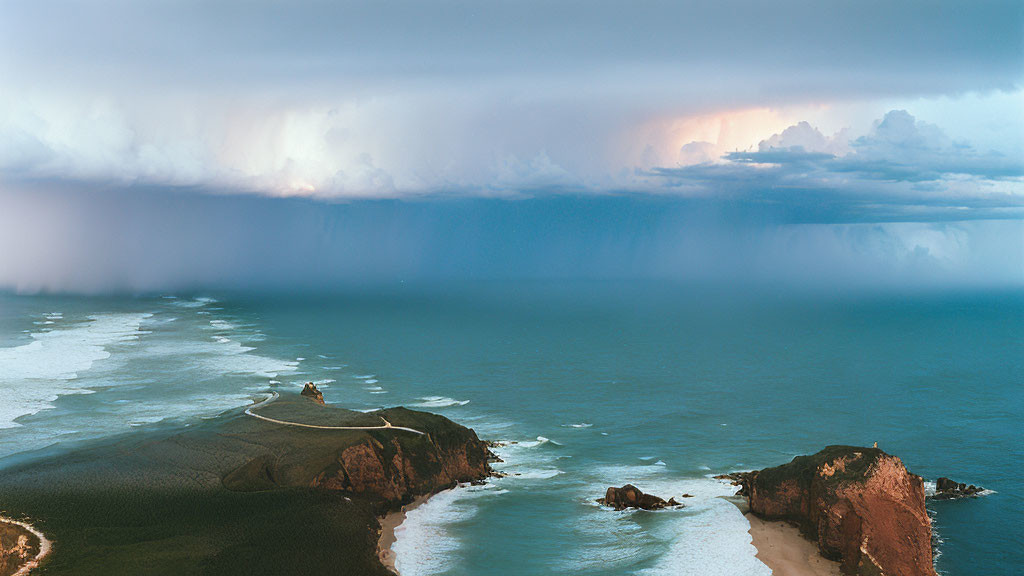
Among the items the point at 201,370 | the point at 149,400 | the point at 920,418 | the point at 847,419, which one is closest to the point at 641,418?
the point at 847,419

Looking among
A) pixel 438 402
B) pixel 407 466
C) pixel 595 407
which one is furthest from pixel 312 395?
pixel 595 407

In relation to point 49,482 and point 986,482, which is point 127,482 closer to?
point 49,482

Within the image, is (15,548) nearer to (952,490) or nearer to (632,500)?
(632,500)

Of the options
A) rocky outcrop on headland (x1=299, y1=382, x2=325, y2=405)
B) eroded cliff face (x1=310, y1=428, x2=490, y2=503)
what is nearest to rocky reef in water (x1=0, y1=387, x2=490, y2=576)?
eroded cliff face (x1=310, y1=428, x2=490, y2=503)

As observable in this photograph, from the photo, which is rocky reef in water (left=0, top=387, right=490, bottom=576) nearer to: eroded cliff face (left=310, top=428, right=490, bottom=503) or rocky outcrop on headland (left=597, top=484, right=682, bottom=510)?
eroded cliff face (left=310, top=428, right=490, bottom=503)

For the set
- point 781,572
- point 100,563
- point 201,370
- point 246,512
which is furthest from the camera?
point 201,370

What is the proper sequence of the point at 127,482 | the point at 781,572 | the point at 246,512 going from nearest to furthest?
the point at 781,572, the point at 246,512, the point at 127,482

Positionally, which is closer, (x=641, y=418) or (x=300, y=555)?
(x=300, y=555)
